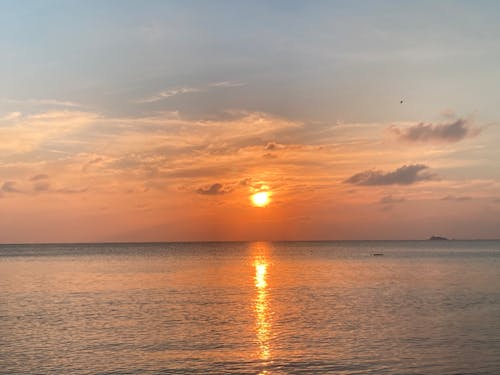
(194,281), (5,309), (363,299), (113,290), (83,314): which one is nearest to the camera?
(83,314)

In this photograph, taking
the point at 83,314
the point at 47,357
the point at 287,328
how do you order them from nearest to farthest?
the point at 47,357, the point at 287,328, the point at 83,314

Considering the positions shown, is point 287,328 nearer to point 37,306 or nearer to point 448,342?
point 448,342

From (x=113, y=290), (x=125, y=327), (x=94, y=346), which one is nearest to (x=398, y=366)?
(x=94, y=346)

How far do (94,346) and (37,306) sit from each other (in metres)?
20.3

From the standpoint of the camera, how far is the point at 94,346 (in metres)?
33.6

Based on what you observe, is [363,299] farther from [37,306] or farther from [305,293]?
[37,306]

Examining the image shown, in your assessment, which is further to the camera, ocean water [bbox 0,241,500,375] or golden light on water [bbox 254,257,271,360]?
golden light on water [bbox 254,257,271,360]

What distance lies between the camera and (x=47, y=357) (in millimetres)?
30891

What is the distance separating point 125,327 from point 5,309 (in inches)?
622

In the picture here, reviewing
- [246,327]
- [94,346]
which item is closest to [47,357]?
[94,346]

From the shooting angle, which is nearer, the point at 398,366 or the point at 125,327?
the point at 398,366

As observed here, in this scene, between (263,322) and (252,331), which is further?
(263,322)

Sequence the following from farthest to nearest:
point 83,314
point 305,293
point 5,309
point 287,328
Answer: point 305,293 → point 5,309 → point 83,314 → point 287,328

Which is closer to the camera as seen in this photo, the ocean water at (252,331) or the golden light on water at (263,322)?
the ocean water at (252,331)
